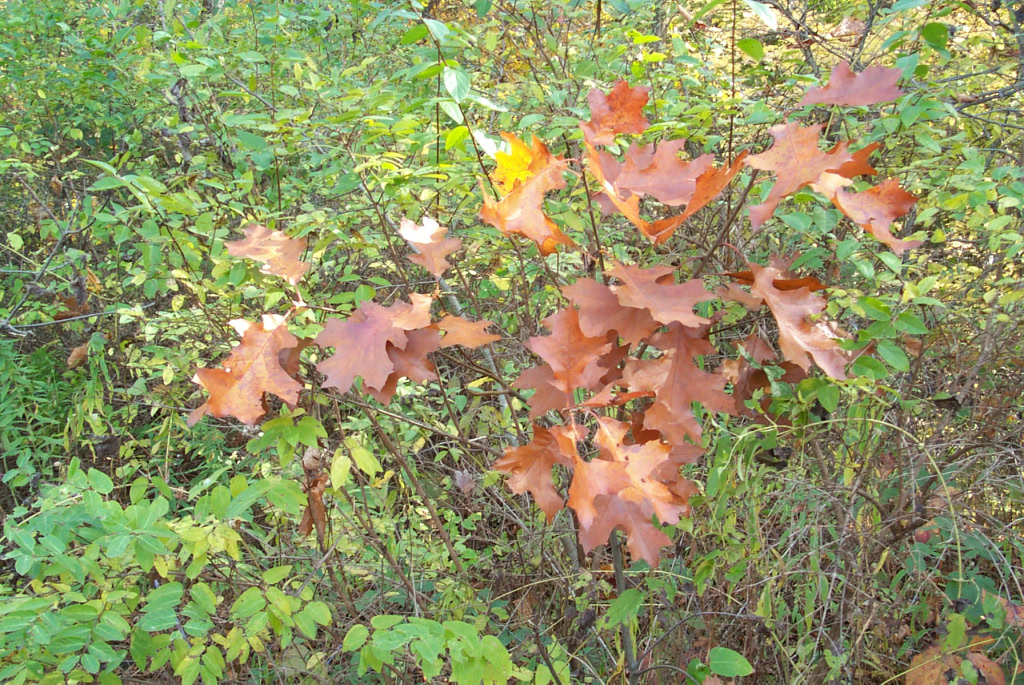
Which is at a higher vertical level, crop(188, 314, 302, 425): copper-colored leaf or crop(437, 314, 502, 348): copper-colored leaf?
crop(188, 314, 302, 425): copper-colored leaf

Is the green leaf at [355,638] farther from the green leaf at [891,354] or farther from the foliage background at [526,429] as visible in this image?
the green leaf at [891,354]

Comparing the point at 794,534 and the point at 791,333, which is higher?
the point at 791,333

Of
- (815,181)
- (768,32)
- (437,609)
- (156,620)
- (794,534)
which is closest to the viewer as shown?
(815,181)

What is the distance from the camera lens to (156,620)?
151cm

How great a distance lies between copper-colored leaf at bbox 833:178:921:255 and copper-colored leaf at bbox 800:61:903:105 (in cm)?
15

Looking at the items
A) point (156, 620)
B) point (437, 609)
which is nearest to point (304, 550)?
point (437, 609)

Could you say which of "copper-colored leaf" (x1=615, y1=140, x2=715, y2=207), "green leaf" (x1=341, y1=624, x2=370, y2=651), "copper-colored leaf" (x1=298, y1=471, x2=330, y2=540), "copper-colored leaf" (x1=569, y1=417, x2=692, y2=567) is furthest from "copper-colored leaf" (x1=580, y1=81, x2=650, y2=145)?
"green leaf" (x1=341, y1=624, x2=370, y2=651)

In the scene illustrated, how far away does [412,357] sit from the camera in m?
1.12

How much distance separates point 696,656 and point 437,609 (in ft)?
2.15

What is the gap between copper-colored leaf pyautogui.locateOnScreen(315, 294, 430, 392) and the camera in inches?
40.1

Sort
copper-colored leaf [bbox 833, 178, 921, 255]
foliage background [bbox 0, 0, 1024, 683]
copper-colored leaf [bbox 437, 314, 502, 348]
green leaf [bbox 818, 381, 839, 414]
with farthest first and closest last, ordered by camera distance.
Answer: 1. foliage background [bbox 0, 0, 1024, 683]
2. green leaf [bbox 818, 381, 839, 414]
3. copper-colored leaf [bbox 437, 314, 502, 348]
4. copper-colored leaf [bbox 833, 178, 921, 255]

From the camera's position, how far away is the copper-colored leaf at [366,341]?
1.02 metres

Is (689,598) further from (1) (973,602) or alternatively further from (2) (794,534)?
(1) (973,602)

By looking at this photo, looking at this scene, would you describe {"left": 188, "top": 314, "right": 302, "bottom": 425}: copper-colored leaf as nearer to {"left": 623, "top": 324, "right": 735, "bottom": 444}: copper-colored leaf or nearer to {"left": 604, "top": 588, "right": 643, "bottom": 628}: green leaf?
{"left": 623, "top": 324, "right": 735, "bottom": 444}: copper-colored leaf
